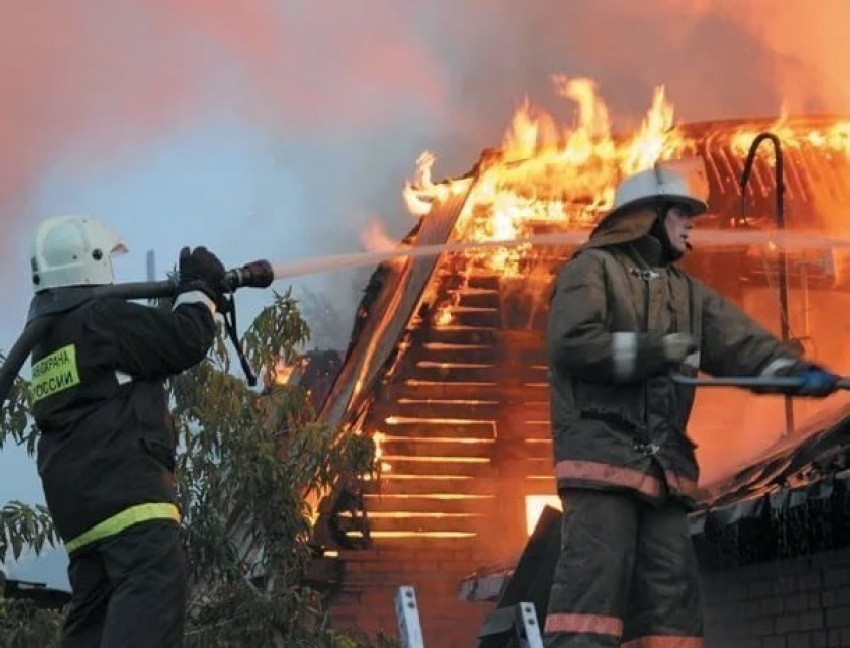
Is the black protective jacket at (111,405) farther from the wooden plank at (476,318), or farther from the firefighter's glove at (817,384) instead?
the wooden plank at (476,318)

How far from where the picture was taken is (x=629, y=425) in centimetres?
428

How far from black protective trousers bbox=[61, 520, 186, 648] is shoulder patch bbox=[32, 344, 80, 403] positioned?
0.42 metres

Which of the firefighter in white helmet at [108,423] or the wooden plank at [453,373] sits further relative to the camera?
the wooden plank at [453,373]

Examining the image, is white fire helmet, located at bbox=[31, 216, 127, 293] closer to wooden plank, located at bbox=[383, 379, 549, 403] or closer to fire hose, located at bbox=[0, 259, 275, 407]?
fire hose, located at bbox=[0, 259, 275, 407]

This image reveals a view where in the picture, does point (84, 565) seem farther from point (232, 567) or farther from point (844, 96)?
point (844, 96)

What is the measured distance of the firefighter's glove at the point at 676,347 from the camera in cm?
415

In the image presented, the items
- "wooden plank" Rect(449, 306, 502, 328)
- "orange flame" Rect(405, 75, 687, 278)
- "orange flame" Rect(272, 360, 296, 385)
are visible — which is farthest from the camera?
"wooden plank" Rect(449, 306, 502, 328)

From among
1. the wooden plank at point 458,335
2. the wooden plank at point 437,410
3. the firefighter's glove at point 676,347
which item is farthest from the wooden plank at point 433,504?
the firefighter's glove at point 676,347

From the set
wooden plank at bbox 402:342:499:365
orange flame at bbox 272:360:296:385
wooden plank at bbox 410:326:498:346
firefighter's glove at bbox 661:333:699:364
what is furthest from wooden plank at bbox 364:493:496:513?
firefighter's glove at bbox 661:333:699:364

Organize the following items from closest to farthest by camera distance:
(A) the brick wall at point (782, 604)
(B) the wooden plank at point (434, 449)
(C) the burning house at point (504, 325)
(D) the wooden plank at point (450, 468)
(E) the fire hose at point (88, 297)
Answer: (E) the fire hose at point (88, 297), (A) the brick wall at point (782, 604), (C) the burning house at point (504, 325), (B) the wooden plank at point (434, 449), (D) the wooden plank at point (450, 468)

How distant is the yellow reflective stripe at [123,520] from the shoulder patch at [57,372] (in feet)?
1.18

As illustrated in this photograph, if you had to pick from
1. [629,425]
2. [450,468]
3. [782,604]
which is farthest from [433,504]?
[629,425]

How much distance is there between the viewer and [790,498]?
19.4 feet

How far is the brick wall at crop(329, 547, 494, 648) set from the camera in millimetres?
11930
